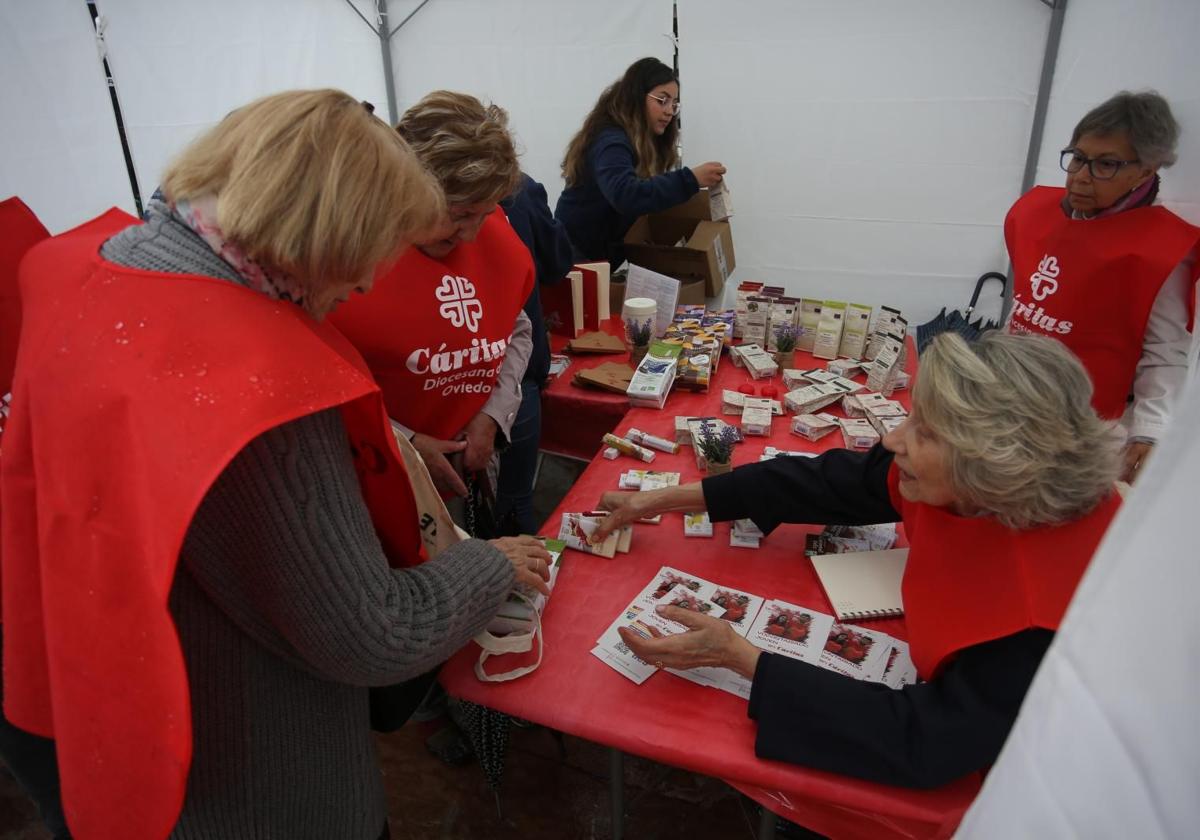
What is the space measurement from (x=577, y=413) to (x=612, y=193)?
1.34m

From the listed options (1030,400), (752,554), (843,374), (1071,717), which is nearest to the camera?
(1071,717)

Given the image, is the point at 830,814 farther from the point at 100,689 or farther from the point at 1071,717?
the point at 100,689

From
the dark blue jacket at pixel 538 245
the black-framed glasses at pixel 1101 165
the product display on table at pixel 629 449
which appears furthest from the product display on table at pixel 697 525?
the black-framed glasses at pixel 1101 165

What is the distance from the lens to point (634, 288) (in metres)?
3.38

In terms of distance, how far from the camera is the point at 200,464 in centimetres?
72

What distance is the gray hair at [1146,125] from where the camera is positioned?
2.08 m

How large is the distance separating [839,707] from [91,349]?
1.25m

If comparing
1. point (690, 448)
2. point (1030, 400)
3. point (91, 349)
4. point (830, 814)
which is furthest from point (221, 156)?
point (690, 448)

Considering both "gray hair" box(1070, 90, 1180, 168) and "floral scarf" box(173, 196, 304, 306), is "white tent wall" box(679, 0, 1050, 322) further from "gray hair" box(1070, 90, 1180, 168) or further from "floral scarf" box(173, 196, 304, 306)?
"floral scarf" box(173, 196, 304, 306)

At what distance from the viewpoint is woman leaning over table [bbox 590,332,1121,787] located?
1.11 meters

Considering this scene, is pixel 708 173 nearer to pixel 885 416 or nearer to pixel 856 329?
pixel 856 329

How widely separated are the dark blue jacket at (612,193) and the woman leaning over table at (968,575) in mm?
2489

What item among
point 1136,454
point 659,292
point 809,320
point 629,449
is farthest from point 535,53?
point 1136,454

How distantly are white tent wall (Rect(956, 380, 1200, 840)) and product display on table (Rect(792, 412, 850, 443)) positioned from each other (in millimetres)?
1888
